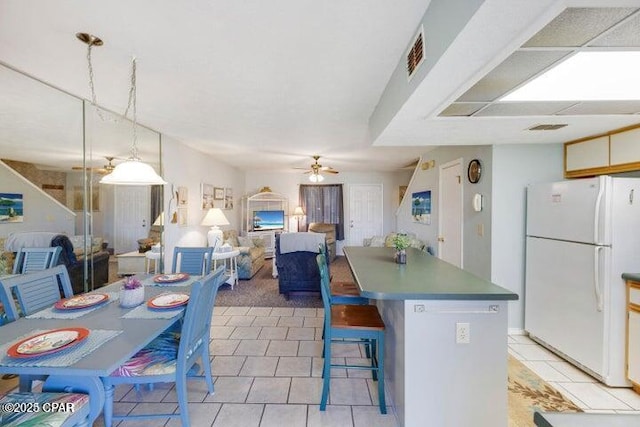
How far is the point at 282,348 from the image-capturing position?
281 cm

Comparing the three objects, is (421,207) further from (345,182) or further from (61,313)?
(61,313)

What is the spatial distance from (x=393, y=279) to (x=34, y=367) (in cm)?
181

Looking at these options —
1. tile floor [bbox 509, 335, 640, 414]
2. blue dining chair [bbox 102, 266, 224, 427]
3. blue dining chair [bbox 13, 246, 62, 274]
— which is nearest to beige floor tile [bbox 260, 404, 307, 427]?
blue dining chair [bbox 102, 266, 224, 427]

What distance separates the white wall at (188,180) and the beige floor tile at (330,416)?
3078 millimetres

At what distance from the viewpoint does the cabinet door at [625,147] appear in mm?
2309

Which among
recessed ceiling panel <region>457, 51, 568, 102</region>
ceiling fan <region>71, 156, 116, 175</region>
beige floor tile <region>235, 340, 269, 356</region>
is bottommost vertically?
beige floor tile <region>235, 340, 269, 356</region>

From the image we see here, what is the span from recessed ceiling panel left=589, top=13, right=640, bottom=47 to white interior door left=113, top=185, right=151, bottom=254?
3975mm

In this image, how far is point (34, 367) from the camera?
1.18 meters

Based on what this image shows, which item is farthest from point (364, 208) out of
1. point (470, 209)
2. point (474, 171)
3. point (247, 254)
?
point (474, 171)

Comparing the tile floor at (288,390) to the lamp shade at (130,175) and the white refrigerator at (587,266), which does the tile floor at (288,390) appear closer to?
the white refrigerator at (587,266)

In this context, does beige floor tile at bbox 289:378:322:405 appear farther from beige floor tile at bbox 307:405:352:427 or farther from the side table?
the side table

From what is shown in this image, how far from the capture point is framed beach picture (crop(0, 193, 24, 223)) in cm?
221

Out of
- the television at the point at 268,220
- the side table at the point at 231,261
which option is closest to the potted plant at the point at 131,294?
the side table at the point at 231,261

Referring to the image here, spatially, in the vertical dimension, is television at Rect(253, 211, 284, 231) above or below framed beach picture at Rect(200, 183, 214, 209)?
below
